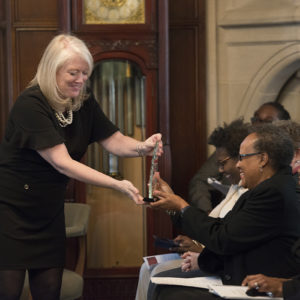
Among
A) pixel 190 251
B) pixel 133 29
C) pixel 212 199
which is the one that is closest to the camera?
pixel 190 251

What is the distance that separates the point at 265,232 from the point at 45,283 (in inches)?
36.4

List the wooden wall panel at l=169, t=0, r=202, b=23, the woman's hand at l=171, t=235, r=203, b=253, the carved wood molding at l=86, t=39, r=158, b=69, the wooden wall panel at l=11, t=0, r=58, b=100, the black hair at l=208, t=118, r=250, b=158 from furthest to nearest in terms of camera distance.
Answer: the wooden wall panel at l=169, t=0, r=202, b=23
the wooden wall panel at l=11, t=0, r=58, b=100
the carved wood molding at l=86, t=39, r=158, b=69
the black hair at l=208, t=118, r=250, b=158
the woman's hand at l=171, t=235, r=203, b=253

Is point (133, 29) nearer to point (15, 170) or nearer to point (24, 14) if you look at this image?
point (24, 14)

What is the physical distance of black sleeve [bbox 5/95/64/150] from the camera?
2639 millimetres

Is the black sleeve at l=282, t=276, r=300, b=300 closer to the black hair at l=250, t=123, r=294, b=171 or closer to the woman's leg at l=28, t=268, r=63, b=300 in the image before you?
the black hair at l=250, t=123, r=294, b=171

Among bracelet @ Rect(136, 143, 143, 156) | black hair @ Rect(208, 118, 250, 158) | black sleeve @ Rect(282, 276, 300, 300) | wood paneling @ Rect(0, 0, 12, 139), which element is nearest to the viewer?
black sleeve @ Rect(282, 276, 300, 300)

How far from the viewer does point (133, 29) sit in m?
4.36

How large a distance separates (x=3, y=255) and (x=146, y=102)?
1.94m

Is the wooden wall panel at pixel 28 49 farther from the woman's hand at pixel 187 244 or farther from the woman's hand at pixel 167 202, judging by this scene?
the woman's hand at pixel 167 202

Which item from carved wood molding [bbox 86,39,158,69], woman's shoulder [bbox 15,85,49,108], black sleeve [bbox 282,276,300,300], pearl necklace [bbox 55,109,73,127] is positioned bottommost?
black sleeve [bbox 282,276,300,300]

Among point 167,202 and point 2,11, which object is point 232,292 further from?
point 2,11

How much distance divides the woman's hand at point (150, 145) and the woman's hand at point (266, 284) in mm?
722

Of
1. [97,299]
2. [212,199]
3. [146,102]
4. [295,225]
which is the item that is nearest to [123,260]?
[97,299]

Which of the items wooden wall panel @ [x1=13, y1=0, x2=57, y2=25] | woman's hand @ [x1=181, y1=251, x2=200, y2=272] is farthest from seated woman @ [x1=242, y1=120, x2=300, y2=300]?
wooden wall panel @ [x1=13, y1=0, x2=57, y2=25]
